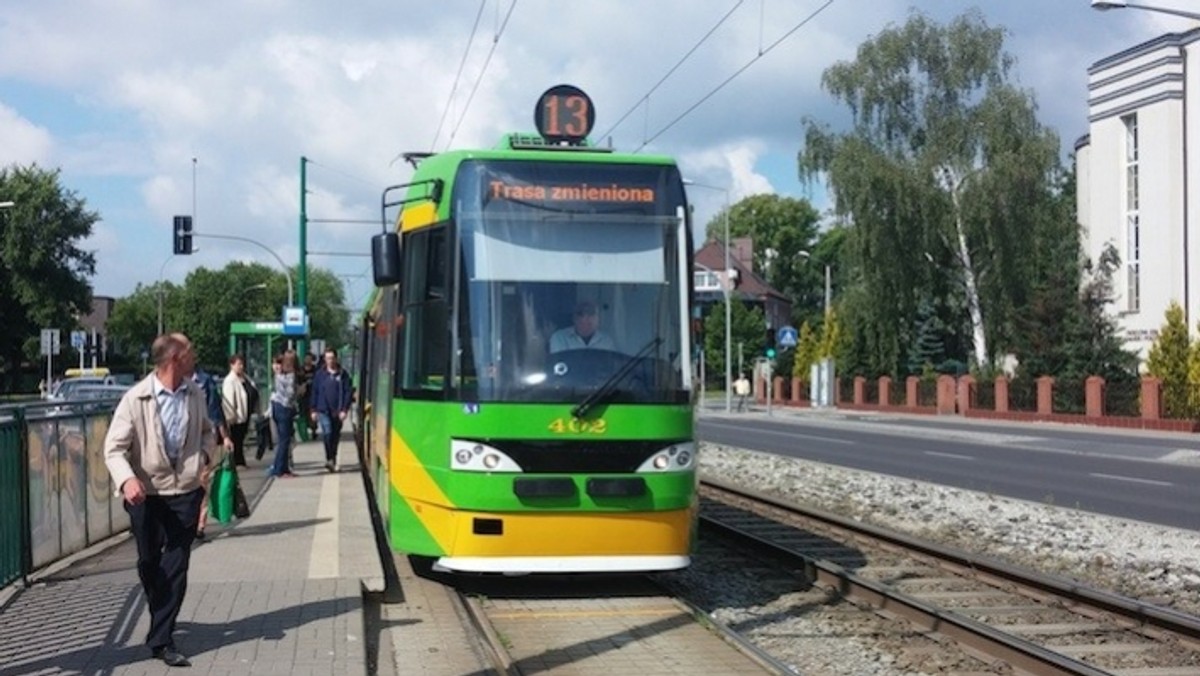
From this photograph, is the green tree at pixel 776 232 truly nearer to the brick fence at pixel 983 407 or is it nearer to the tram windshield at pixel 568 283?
the brick fence at pixel 983 407

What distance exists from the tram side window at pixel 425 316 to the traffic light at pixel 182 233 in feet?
88.8

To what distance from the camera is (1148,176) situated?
172ft

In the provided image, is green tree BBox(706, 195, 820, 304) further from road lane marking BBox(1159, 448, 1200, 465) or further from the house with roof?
road lane marking BBox(1159, 448, 1200, 465)

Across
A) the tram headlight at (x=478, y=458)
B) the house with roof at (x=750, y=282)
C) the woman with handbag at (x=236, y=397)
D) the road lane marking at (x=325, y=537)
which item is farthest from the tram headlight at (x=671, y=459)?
the house with roof at (x=750, y=282)

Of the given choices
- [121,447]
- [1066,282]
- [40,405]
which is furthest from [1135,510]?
[1066,282]

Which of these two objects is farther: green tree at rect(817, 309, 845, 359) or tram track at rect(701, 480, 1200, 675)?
green tree at rect(817, 309, 845, 359)

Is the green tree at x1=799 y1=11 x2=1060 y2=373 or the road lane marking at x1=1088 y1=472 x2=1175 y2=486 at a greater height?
the green tree at x1=799 y1=11 x2=1060 y2=373

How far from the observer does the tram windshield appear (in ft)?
36.0

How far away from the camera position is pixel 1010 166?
181ft

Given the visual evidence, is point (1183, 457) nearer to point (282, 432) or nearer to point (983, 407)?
point (282, 432)

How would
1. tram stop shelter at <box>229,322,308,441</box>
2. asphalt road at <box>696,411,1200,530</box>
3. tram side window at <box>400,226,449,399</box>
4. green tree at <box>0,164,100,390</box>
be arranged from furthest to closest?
green tree at <box>0,164,100,390</box> → tram stop shelter at <box>229,322,308,441</box> → asphalt road at <box>696,411,1200,530</box> → tram side window at <box>400,226,449,399</box>

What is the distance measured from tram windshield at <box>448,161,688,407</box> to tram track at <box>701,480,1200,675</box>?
2.41m

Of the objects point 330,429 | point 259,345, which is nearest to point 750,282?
point 259,345

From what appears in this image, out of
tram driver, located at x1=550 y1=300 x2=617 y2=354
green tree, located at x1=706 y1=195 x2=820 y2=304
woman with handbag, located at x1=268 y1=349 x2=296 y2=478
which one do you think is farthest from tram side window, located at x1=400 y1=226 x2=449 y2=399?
green tree, located at x1=706 y1=195 x2=820 y2=304
